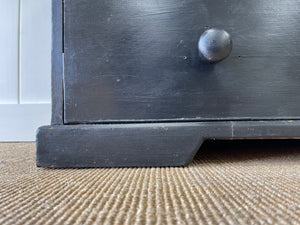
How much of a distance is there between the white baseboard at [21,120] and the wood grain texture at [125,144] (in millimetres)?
567

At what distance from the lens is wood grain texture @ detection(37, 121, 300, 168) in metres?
0.46

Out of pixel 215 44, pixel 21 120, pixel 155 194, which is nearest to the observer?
pixel 155 194

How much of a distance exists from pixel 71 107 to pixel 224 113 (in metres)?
0.29

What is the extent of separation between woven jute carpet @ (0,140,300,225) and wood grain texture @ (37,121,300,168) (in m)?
0.02

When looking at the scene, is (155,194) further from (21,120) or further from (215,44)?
(21,120)

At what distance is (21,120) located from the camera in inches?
38.9

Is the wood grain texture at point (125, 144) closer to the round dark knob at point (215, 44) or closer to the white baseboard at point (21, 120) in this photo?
the round dark knob at point (215, 44)

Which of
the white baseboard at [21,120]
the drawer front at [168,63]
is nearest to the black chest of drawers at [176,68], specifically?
the drawer front at [168,63]

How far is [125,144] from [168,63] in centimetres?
17

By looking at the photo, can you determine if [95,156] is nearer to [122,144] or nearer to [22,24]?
[122,144]

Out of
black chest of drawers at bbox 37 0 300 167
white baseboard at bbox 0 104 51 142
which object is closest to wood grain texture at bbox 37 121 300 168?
black chest of drawers at bbox 37 0 300 167

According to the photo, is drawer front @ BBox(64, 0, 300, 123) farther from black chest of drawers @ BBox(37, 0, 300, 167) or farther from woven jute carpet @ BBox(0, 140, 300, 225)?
woven jute carpet @ BBox(0, 140, 300, 225)

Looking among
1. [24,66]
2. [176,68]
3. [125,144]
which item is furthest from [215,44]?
[24,66]

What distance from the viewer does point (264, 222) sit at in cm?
21
